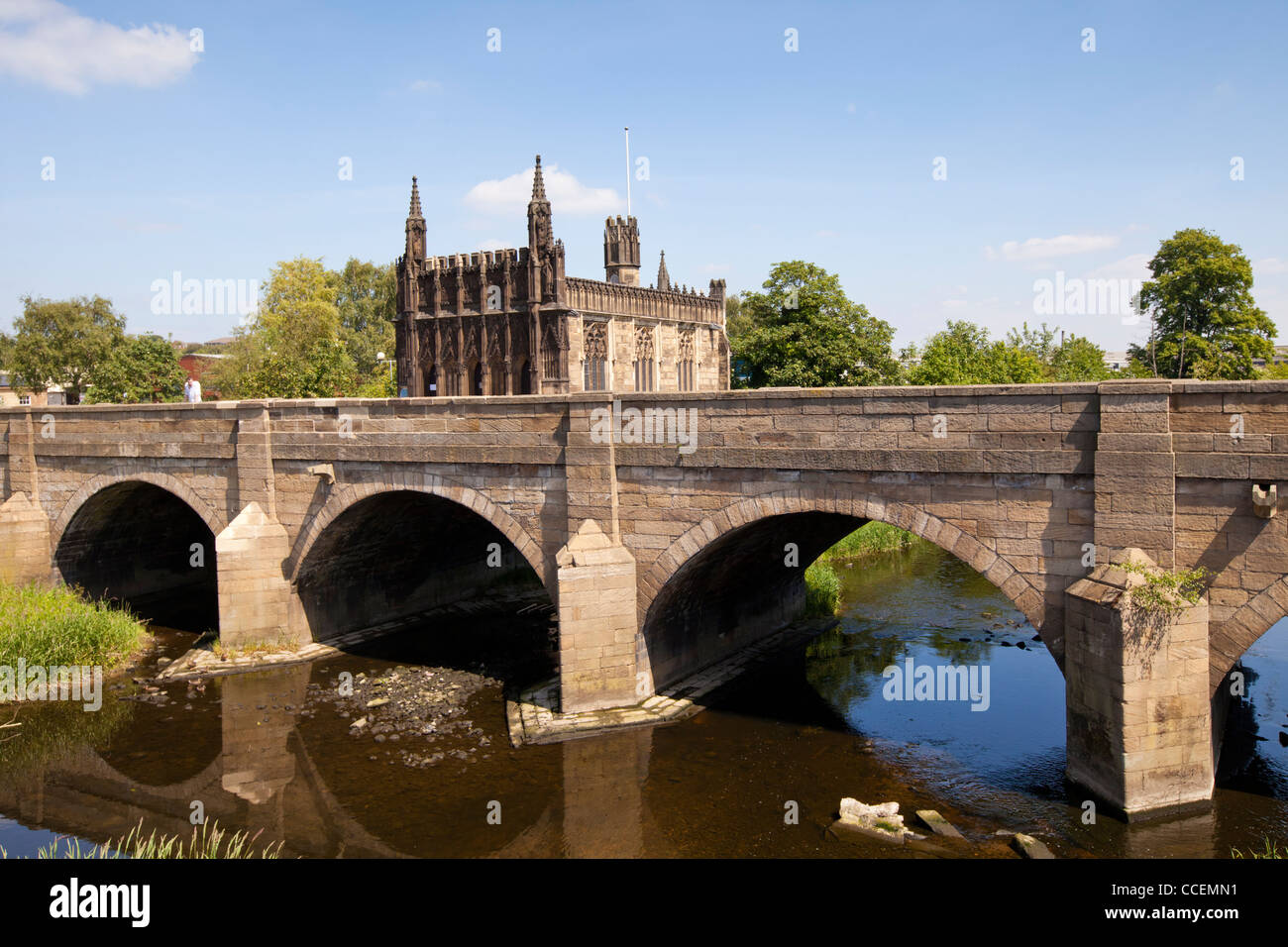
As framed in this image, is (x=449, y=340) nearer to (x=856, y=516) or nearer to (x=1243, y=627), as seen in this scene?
(x=856, y=516)

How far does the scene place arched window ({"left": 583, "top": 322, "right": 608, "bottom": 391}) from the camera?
5066cm

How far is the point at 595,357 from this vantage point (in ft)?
168

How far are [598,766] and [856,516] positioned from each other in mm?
6304

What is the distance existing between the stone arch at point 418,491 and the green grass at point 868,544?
15847mm

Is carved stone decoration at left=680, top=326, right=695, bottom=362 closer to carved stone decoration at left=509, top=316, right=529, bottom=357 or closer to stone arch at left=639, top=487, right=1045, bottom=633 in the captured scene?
carved stone decoration at left=509, top=316, right=529, bottom=357

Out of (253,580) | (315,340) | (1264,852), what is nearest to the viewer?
(1264,852)

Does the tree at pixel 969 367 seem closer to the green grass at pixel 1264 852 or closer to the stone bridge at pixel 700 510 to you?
the stone bridge at pixel 700 510

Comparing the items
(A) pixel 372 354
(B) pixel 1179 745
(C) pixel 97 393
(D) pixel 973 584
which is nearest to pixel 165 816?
(B) pixel 1179 745

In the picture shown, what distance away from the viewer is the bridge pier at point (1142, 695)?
41.7ft

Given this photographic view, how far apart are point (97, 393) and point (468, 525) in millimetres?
33415

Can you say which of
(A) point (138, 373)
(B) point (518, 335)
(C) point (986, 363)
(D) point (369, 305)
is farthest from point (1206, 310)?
(D) point (369, 305)

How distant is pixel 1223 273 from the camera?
39562 millimetres

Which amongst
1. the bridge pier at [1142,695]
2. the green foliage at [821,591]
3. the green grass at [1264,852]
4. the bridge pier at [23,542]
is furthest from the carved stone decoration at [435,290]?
the green grass at [1264,852]
